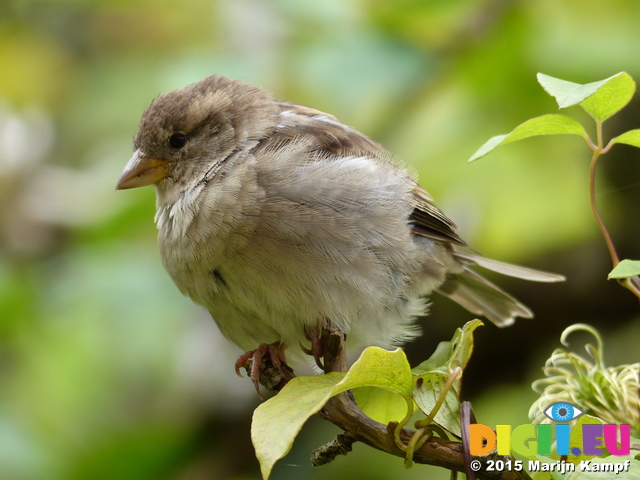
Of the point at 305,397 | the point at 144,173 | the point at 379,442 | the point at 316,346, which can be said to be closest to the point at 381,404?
the point at 379,442

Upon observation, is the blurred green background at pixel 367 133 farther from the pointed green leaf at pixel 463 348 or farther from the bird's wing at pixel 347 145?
the pointed green leaf at pixel 463 348

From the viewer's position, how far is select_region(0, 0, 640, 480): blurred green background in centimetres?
285

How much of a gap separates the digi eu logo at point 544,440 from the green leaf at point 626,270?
28 cm

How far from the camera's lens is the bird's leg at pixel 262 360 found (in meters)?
1.89

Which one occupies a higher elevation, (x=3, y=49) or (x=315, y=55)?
(x=3, y=49)

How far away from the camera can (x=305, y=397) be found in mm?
1252

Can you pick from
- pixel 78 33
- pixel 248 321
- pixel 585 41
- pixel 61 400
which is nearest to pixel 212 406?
pixel 61 400

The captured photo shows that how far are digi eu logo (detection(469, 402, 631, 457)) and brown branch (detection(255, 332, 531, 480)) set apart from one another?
0.02m

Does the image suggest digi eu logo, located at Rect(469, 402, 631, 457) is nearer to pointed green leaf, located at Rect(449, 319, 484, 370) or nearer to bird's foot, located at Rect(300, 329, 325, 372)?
pointed green leaf, located at Rect(449, 319, 484, 370)

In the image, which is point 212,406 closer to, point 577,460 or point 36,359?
point 36,359

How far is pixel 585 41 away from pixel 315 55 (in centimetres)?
94

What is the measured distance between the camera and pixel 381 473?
9.04 feet

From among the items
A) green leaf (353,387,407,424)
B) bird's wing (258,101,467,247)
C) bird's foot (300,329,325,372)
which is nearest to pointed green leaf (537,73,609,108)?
green leaf (353,387,407,424)

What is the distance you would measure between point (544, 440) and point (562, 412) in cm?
15
